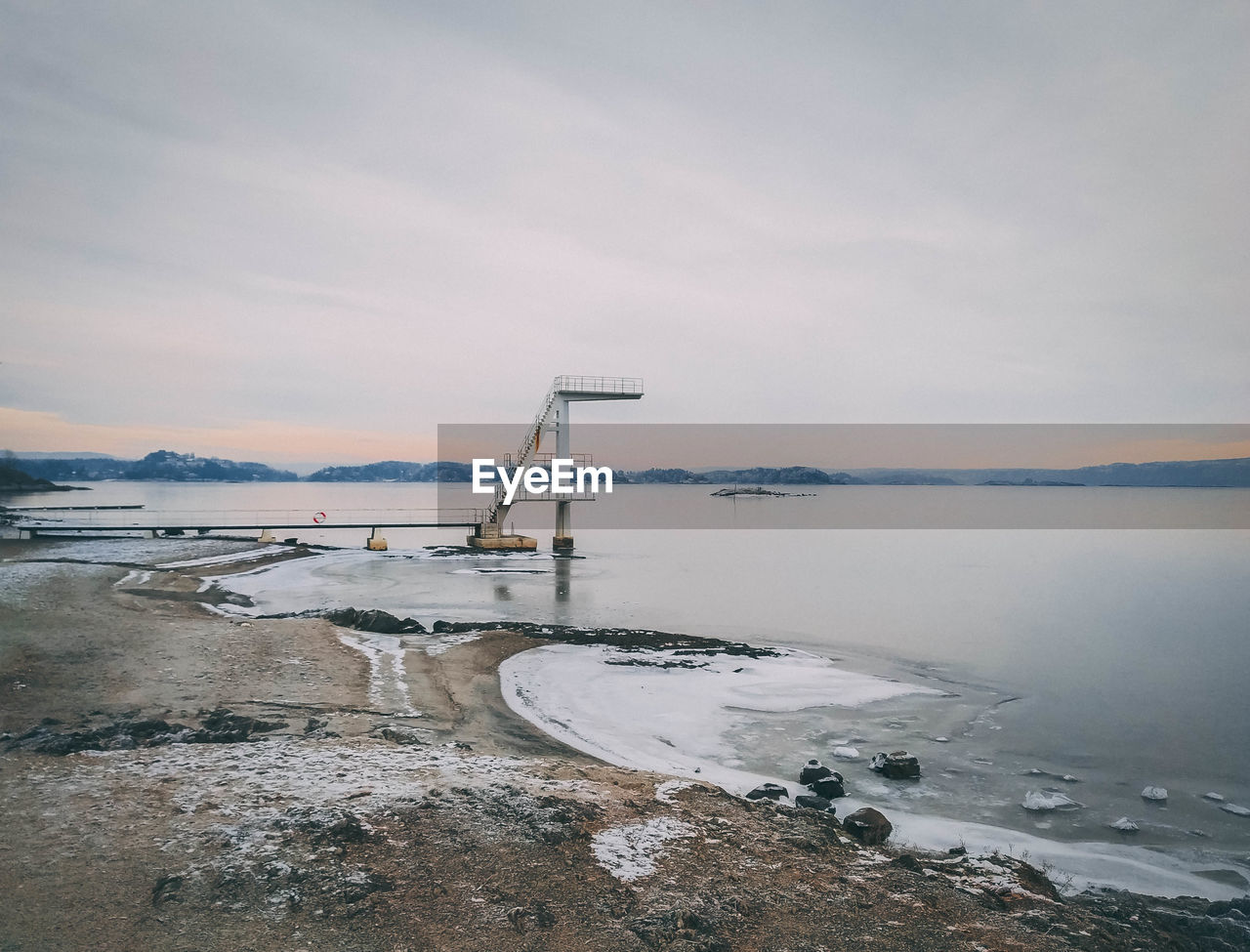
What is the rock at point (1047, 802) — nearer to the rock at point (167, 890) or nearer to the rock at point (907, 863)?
the rock at point (907, 863)

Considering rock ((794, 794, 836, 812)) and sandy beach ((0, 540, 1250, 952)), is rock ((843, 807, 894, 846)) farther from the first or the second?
rock ((794, 794, 836, 812))

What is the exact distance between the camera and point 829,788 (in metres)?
8.84

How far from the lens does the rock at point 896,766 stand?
9742 millimetres

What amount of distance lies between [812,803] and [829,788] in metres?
0.68

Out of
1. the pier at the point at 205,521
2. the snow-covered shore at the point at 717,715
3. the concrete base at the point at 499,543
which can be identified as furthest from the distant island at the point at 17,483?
the snow-covered shore at the point at 717,715

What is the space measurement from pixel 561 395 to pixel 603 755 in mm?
30381

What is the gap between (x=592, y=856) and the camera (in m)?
6.12

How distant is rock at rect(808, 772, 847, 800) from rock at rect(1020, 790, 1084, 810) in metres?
2.50

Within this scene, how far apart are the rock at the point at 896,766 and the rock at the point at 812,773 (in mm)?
907

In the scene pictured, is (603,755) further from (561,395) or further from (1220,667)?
Result: (561,395)

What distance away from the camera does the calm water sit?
10273 millimetres

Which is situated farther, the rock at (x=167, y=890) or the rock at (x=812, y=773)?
the rock at (x=812, y=773)

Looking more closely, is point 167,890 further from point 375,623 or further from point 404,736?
point 375,623

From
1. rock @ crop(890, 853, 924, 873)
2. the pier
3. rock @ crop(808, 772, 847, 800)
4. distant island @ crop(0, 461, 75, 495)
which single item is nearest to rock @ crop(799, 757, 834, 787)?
rock @ crop(808, 772, 847, 800)
